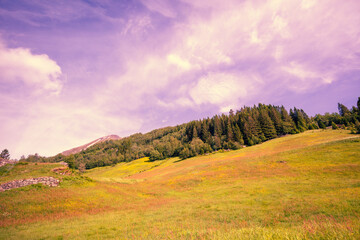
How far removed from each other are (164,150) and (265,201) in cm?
10859

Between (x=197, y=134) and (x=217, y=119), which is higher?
(x=217, y=119)

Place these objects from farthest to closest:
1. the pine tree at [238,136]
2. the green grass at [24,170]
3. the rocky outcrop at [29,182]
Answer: the pine tree at [238,136]
the green grass at [24,170]
the rocky outcrop at [29,182]

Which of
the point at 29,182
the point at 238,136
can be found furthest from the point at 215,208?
the point at 238,136

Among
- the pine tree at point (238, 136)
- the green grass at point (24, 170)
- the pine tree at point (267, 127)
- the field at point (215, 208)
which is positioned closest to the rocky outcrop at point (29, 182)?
the field at point (215, 208)

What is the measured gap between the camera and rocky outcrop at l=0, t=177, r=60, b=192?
71.8ft

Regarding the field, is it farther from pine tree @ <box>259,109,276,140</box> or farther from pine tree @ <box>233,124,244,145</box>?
pine tree @ <box>259,109,276,140</box>

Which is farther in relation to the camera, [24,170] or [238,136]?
[238,136]

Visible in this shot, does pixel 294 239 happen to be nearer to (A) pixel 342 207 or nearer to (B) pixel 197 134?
(A) pixel 342 207

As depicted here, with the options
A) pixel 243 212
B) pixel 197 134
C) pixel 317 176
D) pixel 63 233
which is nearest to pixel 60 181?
pixel 63 233

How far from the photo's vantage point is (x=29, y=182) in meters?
23.8

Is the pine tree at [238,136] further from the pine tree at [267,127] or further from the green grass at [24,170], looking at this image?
the green grass at [24,170]

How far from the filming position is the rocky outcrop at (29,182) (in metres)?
21.9

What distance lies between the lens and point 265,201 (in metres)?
16.1

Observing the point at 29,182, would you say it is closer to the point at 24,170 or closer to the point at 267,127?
the point at 24,170
